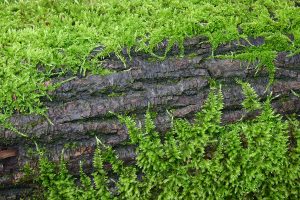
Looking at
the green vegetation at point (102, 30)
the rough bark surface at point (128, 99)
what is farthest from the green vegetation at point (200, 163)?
the green vegetation at point (102, 30)

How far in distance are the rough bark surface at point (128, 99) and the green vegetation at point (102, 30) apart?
84mm

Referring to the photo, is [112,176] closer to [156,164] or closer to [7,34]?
[156,164]

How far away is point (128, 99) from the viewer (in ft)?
8.45

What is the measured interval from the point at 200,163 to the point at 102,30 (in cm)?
130

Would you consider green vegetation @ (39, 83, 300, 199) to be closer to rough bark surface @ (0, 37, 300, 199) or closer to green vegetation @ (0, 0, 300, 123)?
rough bark surface @ (0, 37, 300, 199)

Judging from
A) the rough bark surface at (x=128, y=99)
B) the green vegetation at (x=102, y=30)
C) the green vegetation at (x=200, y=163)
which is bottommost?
the green vegetation at (x=200, y=163)

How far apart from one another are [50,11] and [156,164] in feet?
5.20

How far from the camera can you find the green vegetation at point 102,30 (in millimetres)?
2525

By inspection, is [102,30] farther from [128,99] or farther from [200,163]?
[200,163]

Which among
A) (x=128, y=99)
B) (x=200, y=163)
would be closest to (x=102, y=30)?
(x=128, y=99)

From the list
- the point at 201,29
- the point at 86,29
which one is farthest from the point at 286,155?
the point at 86,29

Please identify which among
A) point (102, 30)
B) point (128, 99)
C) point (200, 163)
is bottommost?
point (200, 163)

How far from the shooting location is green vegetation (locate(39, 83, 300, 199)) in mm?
2533

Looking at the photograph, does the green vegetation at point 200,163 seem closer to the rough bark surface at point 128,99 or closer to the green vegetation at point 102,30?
the rough bark surface at point 128,99
